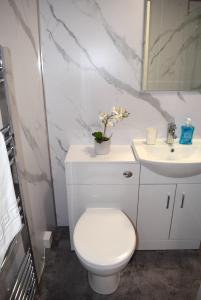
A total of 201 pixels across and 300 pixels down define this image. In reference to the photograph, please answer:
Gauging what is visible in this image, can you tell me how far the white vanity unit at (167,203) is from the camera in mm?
1493

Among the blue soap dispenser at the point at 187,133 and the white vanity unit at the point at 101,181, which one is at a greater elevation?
the blue soap dispenser at the point at 187,133

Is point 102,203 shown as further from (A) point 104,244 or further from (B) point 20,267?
(B) point 20,267

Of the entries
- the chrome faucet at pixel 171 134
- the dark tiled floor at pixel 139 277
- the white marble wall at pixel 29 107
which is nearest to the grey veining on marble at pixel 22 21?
the white marble wall at pixel 29 107

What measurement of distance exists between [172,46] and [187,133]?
66cm

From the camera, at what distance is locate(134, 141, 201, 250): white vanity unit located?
1.49 metres

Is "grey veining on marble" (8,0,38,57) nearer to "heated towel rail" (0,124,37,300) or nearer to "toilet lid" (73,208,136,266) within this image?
"heated towel rail" (0,124,37,300)

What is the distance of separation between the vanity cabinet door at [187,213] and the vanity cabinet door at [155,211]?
48 mm

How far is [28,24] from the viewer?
1.29 meters

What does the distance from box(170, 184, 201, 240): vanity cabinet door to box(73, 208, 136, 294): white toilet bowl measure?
0.47 meters

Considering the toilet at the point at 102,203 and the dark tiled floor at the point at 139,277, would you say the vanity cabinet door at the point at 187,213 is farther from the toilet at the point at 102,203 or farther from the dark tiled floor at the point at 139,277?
the toilet at the point at 102,203

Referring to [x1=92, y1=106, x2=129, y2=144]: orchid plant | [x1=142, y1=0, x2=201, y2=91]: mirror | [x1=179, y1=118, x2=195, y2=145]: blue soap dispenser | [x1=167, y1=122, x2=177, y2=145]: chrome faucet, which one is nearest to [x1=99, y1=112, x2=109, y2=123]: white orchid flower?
[x1=92, y1=106, x2=129, y2=144]: orchid plant

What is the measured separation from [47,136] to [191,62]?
1.27m

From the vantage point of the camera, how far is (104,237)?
4.16ft

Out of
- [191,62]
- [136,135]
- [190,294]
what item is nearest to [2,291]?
[190,294]
